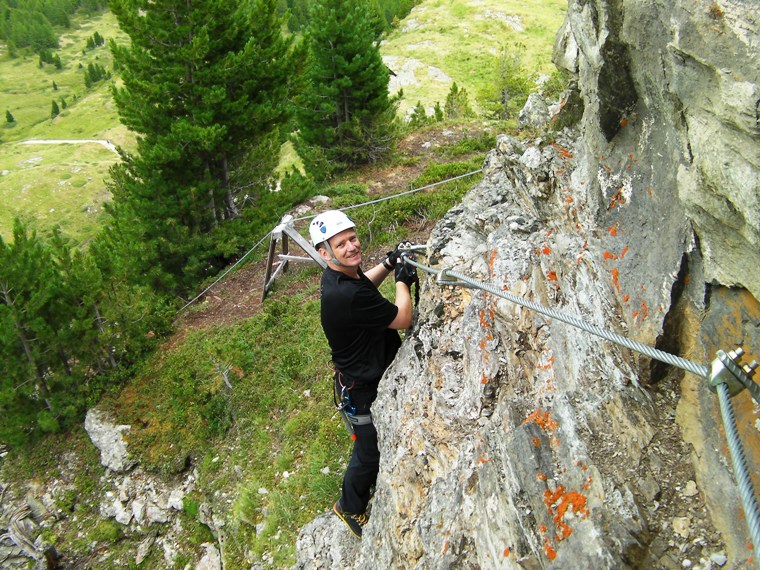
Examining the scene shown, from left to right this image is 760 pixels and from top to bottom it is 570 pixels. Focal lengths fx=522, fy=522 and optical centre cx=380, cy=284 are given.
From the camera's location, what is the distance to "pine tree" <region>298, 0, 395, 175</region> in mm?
19109

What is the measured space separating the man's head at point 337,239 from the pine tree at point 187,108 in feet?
36.7

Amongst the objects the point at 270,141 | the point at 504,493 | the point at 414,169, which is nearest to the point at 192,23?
the point at 270,141

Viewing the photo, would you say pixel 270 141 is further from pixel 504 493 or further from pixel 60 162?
pixel 60 162

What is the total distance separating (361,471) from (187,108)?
13066 millimetres

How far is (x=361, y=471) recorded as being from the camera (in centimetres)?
526

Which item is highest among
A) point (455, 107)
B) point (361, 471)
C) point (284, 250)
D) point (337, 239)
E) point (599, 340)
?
point (337, 239)

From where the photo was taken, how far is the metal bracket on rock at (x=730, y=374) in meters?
2.13

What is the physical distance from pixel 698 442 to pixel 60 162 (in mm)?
92532

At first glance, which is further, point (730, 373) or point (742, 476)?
point (730, 373)

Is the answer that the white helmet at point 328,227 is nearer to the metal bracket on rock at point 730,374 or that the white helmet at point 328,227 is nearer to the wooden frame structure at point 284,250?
the metal bracket on rock at point 730,374

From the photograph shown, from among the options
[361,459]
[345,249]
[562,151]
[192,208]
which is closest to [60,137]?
[192,208]

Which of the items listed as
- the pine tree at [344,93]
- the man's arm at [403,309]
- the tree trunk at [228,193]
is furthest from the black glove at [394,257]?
the pine tree at [344,93]

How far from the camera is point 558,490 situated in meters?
3.13

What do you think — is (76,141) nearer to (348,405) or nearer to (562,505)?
(348,405)
